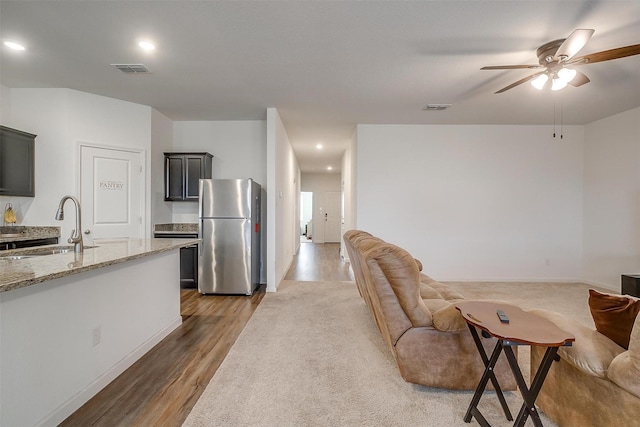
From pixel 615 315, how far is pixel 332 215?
9661 mm

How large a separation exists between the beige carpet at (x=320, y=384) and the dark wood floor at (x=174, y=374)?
123mm

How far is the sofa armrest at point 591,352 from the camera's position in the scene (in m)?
1.28

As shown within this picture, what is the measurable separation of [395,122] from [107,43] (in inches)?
157

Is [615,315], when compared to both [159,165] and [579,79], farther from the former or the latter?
[159,165]

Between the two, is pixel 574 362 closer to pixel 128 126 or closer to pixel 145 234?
pixel 145 234

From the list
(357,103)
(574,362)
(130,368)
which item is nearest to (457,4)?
(357,103)

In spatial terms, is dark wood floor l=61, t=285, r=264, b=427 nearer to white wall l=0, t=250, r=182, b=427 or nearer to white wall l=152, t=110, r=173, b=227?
white wall l=0, t=250, r=182, b=427

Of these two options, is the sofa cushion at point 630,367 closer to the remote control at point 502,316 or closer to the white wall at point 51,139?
the remote control at point 502,316

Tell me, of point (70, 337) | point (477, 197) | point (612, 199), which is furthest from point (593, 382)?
point (612, 199)

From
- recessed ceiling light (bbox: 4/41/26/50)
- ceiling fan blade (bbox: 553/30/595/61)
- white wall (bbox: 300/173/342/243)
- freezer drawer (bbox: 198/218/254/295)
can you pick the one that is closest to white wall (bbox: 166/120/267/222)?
freezer drawer (bbox: 198/218/254/295)

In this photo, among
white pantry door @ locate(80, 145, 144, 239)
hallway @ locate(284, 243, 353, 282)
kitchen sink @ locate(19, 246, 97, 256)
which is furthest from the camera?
hallway @ locate(284, 243, 353, 282)

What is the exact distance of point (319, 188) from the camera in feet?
36.3

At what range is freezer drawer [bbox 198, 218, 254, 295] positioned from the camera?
4.11 metres

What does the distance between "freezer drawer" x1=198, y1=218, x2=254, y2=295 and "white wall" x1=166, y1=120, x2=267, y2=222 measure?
1140 mm
